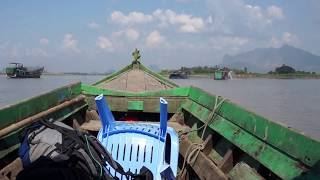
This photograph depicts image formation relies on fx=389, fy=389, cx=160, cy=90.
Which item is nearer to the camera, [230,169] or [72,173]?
[72,173]

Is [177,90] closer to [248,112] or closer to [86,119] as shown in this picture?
[86,119]

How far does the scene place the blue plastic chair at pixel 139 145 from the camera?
13.9 feet

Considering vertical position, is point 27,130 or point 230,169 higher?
point 27,130

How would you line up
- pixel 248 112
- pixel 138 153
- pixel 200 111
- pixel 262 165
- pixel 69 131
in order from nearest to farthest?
pixel 69 131
pixel 262 165
pixel 248 112
pixel 138 153
pixel 200 111

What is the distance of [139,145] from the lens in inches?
171

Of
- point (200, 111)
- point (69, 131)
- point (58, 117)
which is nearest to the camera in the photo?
point (69, 131)

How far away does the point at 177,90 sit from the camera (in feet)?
21.7

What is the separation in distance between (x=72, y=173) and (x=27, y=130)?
3.13 ft

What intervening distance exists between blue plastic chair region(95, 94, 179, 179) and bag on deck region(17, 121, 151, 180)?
1.08 metres

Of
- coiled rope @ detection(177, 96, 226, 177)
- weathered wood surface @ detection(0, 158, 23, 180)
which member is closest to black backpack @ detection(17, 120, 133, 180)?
weathered wood surface @ detection(0, 158, 23, 180)

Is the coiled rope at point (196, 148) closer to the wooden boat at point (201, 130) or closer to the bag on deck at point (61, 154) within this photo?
the wooden boat at point (201, 130)

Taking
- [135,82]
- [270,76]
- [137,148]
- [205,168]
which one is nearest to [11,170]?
[137,148]

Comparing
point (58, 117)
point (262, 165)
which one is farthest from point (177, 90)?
point (262, 165)

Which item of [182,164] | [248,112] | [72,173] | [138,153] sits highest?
[248,112]
